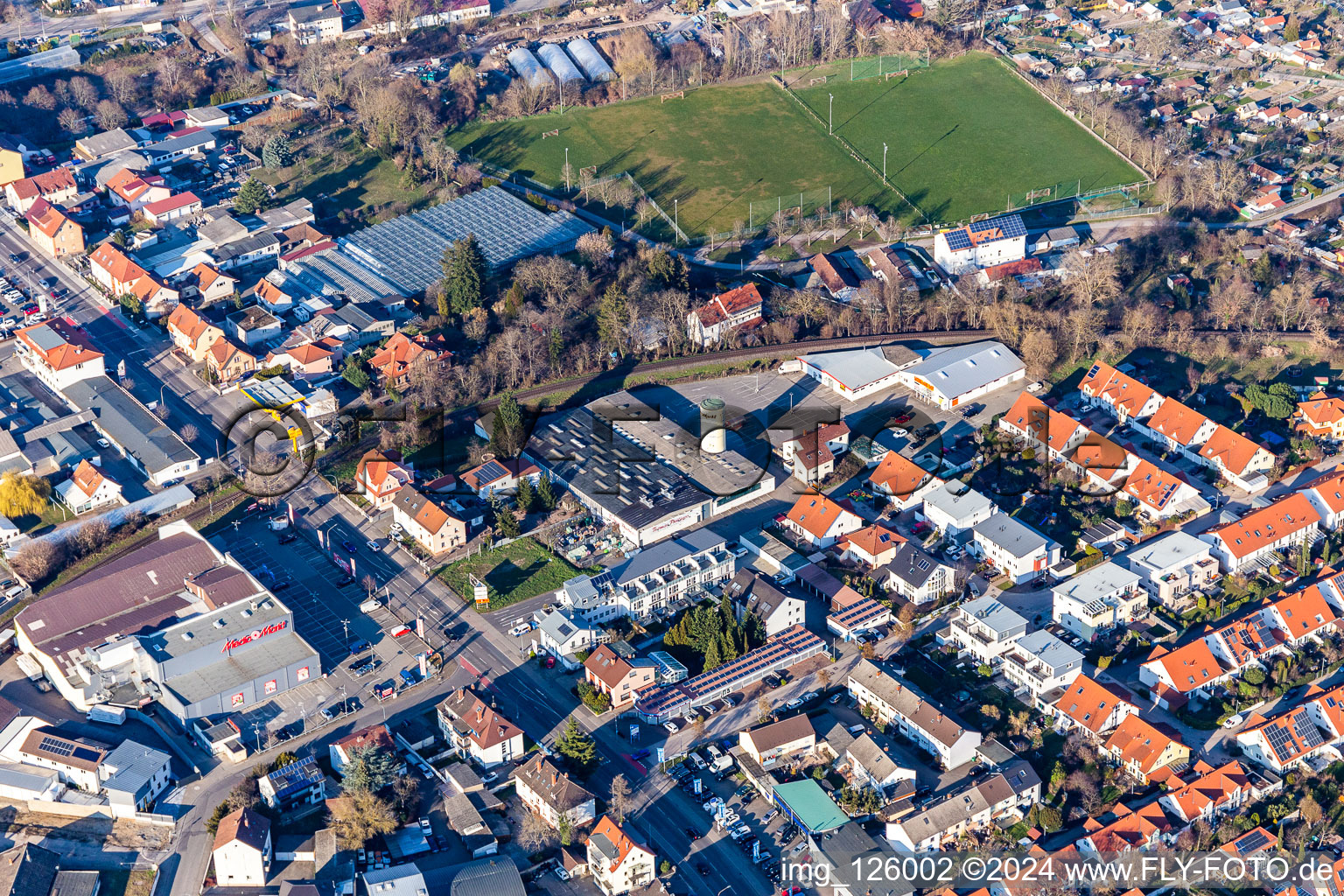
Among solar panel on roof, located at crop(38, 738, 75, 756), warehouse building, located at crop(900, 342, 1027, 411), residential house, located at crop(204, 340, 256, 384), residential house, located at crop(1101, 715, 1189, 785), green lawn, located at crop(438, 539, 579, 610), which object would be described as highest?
residential house, located at crop(204, 340, 256, 384)

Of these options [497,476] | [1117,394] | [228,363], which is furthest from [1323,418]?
[228,363]

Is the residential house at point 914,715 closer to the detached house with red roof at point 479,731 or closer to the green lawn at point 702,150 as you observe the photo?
the detached house with red roof at point 479,731

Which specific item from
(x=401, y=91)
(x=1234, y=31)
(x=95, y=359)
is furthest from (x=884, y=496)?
(x=1234, y=31)

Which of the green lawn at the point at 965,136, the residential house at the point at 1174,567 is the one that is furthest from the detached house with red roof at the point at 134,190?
the residential house at the point at 1174,567

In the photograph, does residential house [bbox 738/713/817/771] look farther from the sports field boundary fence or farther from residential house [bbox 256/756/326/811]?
the sports field boundary fence

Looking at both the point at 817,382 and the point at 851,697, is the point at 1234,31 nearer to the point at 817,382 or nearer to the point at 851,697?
the point at 817,382

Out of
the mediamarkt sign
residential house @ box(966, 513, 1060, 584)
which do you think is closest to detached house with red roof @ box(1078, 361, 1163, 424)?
residential house @ box(966, 513, 1060, 584)
